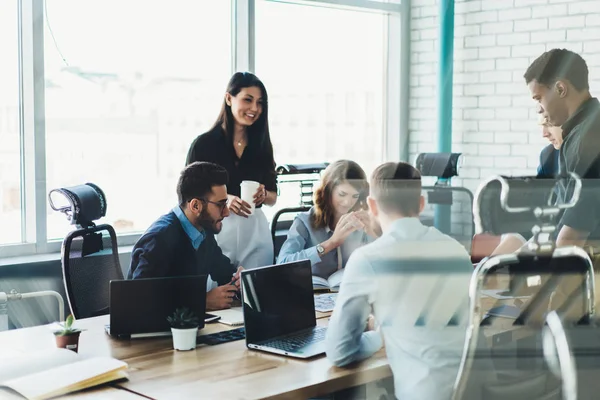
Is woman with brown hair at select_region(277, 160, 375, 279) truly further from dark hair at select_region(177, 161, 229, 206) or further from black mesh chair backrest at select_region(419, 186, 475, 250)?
dark hair at select_region(177, 161, 229, 206)

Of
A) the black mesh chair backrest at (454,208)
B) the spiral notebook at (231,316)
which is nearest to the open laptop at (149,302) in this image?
the spiral notebook at (231,316)

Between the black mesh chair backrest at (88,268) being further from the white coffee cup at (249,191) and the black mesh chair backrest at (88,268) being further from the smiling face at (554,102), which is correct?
the smiling face at (554,102)

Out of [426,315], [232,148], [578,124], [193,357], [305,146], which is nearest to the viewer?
[578,124]

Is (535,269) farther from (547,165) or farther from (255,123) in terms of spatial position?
(255,123)

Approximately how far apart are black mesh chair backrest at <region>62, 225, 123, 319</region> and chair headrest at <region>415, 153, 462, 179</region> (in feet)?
4.10

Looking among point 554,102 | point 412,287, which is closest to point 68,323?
point 412,287

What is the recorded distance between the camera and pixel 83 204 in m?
2.27

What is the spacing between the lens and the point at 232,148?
2.47m

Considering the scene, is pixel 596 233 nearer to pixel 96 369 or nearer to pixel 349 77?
pixel 349 77

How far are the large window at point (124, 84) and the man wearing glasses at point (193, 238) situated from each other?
302mm

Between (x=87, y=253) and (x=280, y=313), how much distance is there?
76 centimetres

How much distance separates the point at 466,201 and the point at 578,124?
0.19 meters

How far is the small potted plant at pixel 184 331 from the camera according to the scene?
5.39ft

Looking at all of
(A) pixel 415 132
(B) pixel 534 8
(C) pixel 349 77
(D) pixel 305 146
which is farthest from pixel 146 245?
(B) pixel 534 8
